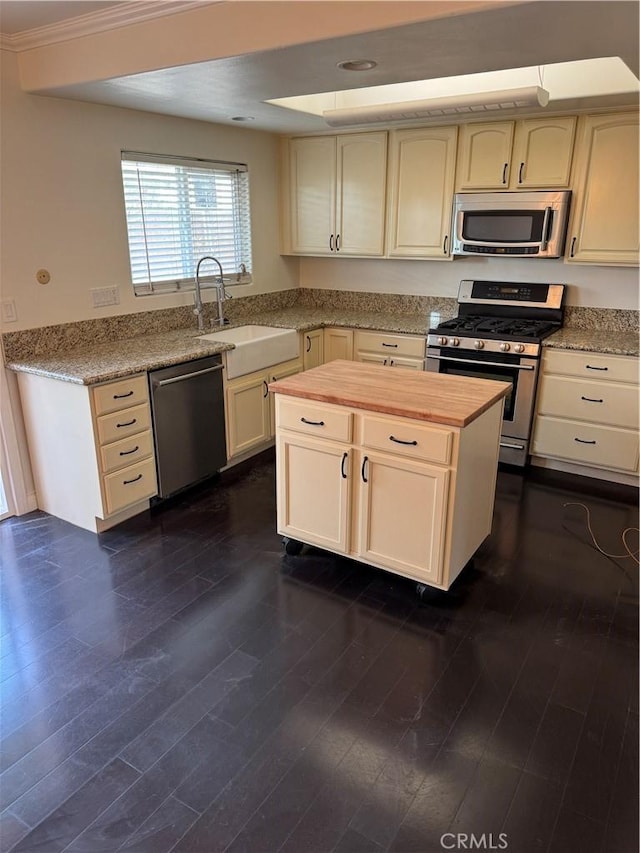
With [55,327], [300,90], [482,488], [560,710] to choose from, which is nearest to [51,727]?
[560,710]

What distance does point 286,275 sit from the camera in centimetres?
520

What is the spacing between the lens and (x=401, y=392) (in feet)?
8.54

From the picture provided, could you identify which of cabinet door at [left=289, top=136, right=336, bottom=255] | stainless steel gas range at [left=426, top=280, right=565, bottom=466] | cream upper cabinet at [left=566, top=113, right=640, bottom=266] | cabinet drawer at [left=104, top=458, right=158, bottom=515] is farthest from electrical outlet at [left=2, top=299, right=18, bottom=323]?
cream upper cabinet at [left=566, top=113, right=640, bottom=266]

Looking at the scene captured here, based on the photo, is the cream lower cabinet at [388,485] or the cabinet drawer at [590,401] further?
the cabinet drawer at [590,401]

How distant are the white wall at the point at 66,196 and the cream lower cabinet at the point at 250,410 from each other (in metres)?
0.80

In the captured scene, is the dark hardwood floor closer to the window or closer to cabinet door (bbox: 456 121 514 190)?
the window

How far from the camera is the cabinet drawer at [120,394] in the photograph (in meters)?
2.98

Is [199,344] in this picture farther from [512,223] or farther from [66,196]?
[512,223]

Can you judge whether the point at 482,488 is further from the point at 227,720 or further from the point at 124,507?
the point at 124,507

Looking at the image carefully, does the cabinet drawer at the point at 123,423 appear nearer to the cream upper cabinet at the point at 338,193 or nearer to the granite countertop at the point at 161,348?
the granite countertop at the point at 161,348

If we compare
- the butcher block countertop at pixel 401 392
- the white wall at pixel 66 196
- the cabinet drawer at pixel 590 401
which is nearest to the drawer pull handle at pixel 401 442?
the butcher block countertop at pixel 401 392

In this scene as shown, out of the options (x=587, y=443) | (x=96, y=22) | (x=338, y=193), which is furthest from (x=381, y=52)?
(x=587, y=443)

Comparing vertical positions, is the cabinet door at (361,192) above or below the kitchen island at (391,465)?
above

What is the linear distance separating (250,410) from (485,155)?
2354 millimetres
